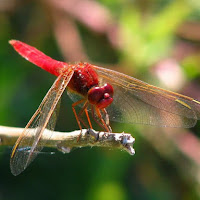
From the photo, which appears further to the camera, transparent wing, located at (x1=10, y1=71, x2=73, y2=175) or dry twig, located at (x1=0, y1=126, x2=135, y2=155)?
transparent wing, located at (x1=10, y1=71, x2=73, y2=175)

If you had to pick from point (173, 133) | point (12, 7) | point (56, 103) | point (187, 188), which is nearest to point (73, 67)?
point (56, 103)

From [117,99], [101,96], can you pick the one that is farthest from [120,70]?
[101,96]

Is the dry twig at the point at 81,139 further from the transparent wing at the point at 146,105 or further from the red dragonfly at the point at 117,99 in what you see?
the transparent wing at the point at 146,105

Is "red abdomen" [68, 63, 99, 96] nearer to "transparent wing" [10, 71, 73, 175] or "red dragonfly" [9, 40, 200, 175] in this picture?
"red dragonfly" [9, 40, 200, 175]

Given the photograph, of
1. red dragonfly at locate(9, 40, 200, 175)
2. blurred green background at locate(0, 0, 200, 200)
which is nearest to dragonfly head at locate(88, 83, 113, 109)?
red dragonfly at locate(9, 40, 200, 175)

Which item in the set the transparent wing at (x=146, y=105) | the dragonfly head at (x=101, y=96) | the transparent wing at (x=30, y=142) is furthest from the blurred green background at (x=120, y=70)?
the transparent wing at (x=30, y=142)

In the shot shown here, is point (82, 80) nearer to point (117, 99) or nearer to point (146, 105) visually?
point (117, 99)
